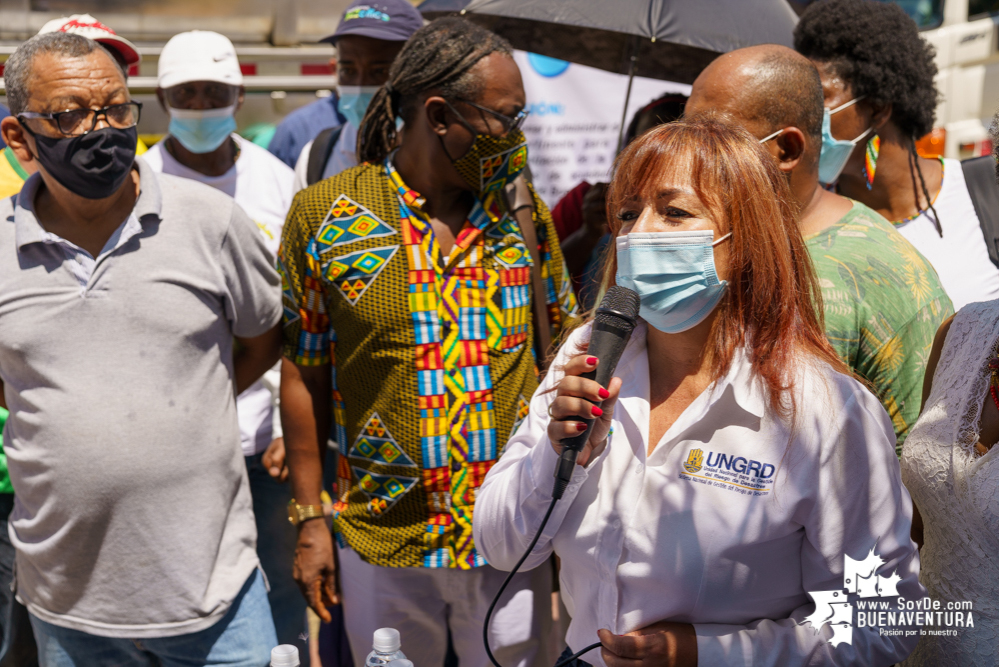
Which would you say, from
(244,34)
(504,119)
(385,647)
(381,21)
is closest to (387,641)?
(385,647)

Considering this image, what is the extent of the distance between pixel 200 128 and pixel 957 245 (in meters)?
3.26

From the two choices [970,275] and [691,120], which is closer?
[691,120]

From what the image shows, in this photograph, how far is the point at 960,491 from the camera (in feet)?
6.63

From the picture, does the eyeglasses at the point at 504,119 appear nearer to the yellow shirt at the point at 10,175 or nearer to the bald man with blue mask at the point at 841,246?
the bald man with blue mask at the point at 841,246

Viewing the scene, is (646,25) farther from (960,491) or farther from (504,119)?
(960,491)

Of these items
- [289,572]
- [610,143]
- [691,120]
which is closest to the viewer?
[691,120]

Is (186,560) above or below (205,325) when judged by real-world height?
below

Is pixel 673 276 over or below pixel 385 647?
over

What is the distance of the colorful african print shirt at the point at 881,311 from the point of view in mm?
2275

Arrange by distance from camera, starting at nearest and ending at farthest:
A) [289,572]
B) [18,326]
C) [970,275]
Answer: [18,326] → [970,275] → [289,572]

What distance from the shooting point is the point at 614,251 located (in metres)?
2.18

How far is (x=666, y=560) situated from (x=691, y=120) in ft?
3.20

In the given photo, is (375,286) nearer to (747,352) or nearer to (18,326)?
(18,326)

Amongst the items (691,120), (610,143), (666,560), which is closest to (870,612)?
(666,560)
